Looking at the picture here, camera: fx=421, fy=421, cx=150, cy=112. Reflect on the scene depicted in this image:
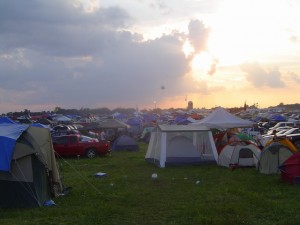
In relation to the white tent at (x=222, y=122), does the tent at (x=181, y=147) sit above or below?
below

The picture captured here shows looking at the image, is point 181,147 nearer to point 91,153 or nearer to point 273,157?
point 273,157

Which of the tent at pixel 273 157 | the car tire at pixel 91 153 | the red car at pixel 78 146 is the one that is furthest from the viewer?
the car tire at pixel 91 153

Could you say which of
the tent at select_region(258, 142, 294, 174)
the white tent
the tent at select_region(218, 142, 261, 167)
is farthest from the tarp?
the white tent

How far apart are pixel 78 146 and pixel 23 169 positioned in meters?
15.1

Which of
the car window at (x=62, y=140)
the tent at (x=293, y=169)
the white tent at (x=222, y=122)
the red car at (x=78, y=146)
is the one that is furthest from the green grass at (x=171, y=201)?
the car window at (x=62, y=140)

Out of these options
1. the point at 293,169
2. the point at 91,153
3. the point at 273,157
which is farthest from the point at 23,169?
the point at 91,153

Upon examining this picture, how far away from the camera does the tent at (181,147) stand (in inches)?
861

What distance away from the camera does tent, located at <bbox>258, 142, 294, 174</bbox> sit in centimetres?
1805

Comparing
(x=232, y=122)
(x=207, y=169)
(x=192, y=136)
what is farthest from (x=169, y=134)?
(x=232, y=122)

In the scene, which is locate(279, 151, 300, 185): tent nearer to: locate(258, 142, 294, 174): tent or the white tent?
locate(258, 142, 294, 174): tent

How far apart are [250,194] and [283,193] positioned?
3.71ft

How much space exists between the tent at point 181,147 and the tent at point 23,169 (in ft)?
31.0

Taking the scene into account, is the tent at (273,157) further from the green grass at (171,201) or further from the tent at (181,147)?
the tent at (181,147)

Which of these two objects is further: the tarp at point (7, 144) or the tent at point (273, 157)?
the tent at point (273, 157)
